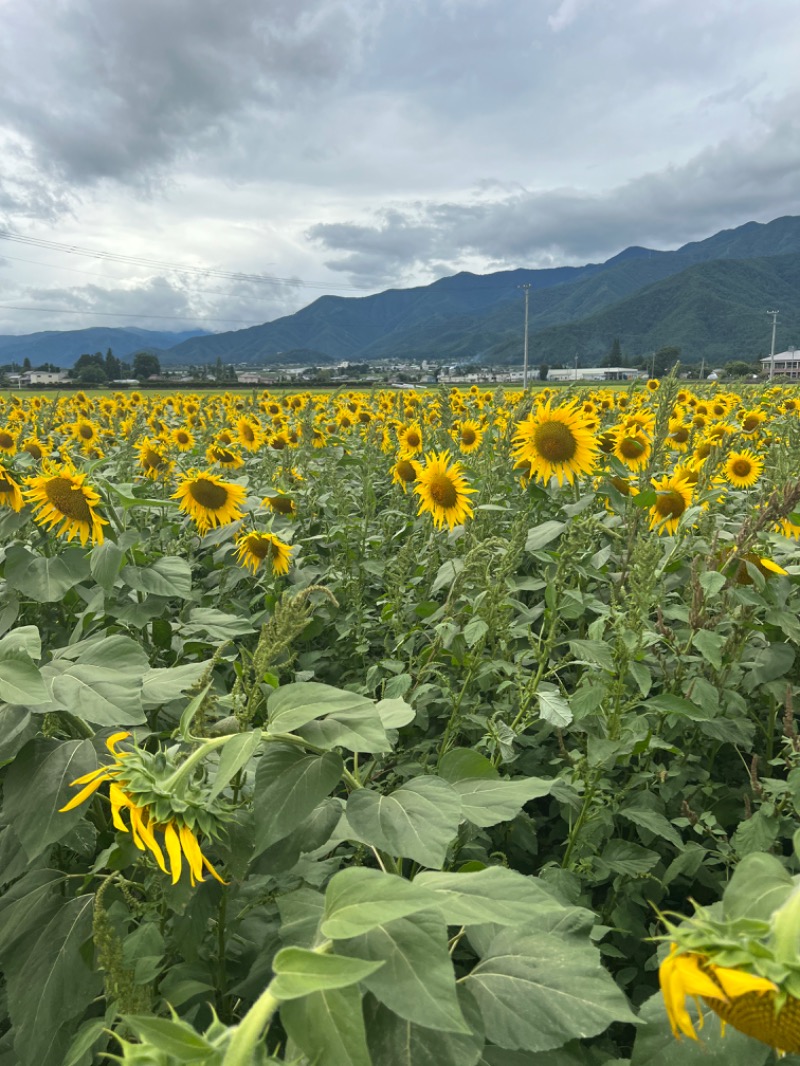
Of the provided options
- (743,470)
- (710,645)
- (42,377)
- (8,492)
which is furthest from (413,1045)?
(42,377)

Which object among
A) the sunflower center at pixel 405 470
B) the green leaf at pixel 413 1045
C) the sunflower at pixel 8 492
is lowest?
the green leaf at pixel 413 1045

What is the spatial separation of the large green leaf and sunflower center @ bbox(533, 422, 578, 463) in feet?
12.7

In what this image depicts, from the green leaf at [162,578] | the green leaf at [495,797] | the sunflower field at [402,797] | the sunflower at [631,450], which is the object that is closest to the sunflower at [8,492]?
the sunflower field at [402,797]

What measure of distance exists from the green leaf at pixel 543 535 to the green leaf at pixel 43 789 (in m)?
2.53

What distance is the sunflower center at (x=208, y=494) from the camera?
467 cm

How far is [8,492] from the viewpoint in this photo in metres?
3.26

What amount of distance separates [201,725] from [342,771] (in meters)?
0.29

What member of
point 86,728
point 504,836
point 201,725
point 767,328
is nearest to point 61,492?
point 86,728

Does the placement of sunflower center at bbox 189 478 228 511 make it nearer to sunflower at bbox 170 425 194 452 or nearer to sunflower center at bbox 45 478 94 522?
sunflower center at bbox 45 478 94 522

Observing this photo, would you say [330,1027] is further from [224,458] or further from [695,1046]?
[224,458]

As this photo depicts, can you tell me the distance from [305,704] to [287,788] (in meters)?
0.14

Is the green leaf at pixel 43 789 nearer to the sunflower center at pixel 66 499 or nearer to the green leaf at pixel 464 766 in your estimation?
the green leaf at pixel 464 766

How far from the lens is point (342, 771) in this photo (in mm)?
1175

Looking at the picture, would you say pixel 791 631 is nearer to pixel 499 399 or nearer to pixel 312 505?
pixel 499 399
